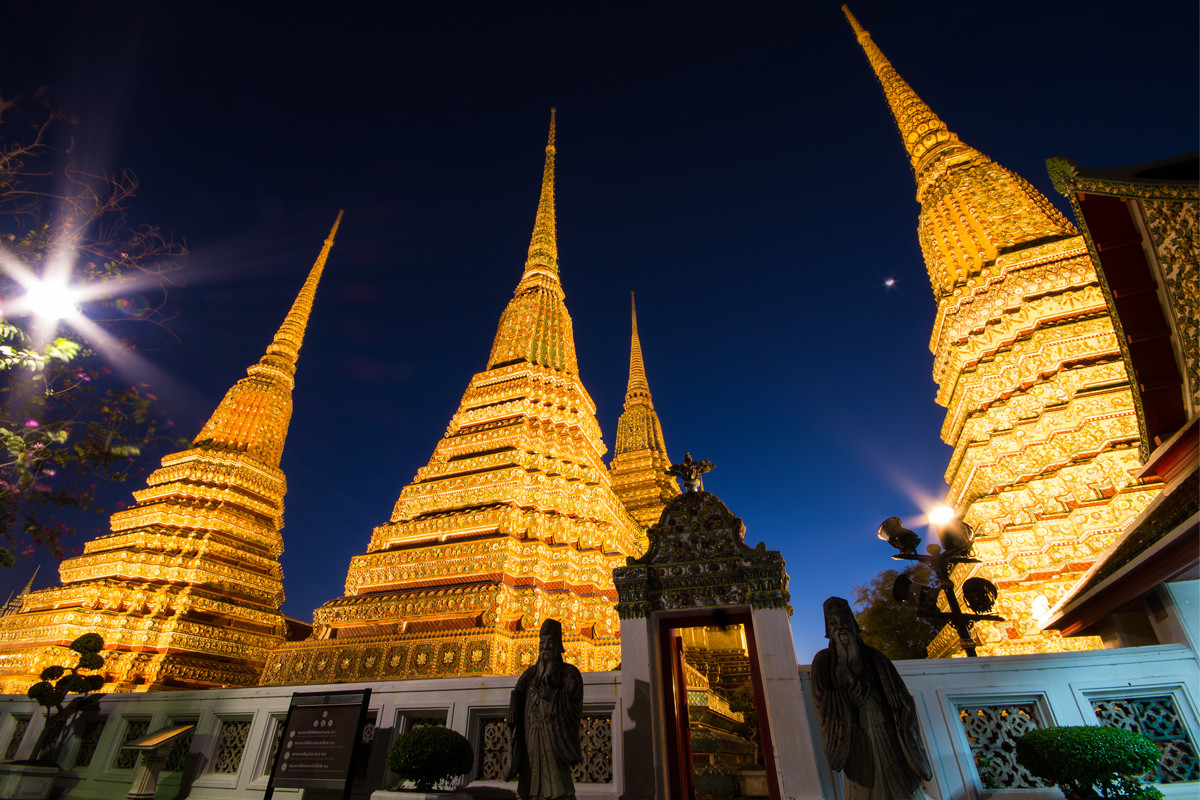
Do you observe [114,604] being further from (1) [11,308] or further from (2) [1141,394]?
(2) [1141,394]

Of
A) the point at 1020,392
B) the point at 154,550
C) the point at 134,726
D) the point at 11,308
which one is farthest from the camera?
the point at 154,550

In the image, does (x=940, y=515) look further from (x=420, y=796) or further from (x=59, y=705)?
(x=59, y=705)

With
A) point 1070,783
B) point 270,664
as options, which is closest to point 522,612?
point 270,664

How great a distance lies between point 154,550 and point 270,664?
31.2 ft

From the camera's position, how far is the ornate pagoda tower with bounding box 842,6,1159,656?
1003 cm

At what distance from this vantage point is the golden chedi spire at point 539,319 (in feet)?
67.0

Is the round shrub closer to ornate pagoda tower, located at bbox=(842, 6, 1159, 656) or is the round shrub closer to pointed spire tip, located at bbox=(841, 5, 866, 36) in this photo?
ornate pagoda tower, located at bbox=(842, 6, 1159, 656)

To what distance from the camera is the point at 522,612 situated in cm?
1250

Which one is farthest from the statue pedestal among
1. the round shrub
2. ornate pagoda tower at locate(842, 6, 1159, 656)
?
ornate pagoda tower at locate(842, 6, 1159, 656)

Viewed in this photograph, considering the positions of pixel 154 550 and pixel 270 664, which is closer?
pixel 270 664

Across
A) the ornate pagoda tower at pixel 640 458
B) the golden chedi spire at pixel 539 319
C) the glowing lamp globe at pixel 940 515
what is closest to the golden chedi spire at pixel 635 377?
the ornate pagoda tower at pixel 640 458

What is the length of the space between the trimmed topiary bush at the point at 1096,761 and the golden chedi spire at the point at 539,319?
55.6 ft

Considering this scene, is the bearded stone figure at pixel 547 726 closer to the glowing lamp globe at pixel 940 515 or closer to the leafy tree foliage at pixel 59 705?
the glowing lamp globe at pixel 940 515

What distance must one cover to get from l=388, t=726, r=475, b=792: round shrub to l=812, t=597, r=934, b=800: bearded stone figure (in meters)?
3.41
